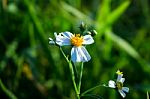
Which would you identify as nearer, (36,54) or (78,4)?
(36,54)

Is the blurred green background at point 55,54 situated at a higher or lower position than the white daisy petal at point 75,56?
lower

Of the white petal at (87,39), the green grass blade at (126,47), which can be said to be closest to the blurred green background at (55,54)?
the green grass blade at (126,47)

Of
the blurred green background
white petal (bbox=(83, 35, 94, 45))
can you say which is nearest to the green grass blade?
the blurred green background

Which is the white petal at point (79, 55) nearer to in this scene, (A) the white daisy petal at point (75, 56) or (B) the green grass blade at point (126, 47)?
(A) the white daisy petal at point (75, 56)

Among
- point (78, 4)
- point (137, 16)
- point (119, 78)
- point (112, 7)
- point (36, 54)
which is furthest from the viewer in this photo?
point (137, 16)

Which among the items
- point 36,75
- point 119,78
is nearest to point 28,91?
point 36,75

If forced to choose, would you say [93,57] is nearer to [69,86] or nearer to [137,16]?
[69,86]

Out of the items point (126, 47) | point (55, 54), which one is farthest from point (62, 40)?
point (126, 47)

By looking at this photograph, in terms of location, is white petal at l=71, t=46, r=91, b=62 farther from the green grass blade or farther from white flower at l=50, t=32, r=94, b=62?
the green grass blade
